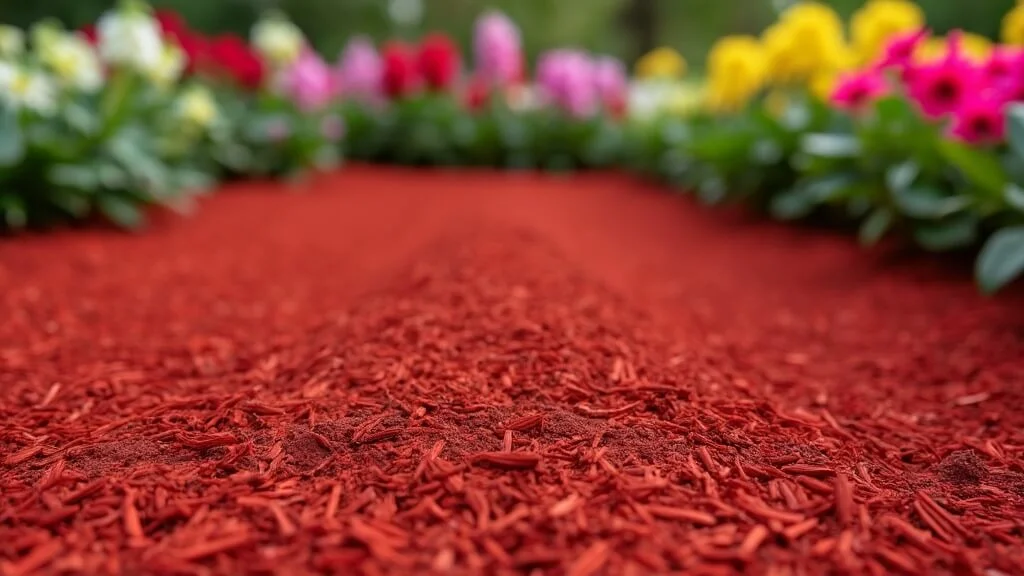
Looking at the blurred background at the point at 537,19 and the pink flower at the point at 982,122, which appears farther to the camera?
the blurred background at the point at 537,19

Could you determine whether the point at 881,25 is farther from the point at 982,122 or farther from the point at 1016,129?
the point at 1016,129

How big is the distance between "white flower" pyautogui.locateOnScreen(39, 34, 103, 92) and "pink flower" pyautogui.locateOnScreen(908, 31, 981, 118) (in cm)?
428

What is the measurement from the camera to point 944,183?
134 inches

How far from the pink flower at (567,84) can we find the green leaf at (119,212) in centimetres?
537

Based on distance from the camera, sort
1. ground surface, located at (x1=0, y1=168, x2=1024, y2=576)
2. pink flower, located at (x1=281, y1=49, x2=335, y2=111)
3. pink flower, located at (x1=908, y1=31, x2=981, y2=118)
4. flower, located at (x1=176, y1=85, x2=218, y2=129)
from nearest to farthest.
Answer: ground surface, located at (x1=0, y1=168, x2=1024, y2=576)
pink flower, located at (x1=908, y1=31, x2=981, y2=118)
flower, located at (x1=176, y1=85, x2=218, y2=129)
pink flower, located at (x1=281, y1=49, x2=335, y2=111)

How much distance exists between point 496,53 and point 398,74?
3.60 ft

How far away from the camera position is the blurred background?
2044cm

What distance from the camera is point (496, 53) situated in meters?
8.62

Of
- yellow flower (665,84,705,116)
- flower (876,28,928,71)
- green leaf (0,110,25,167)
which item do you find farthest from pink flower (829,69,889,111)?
green leaf (0,110,25,167)

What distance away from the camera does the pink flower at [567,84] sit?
8742 millimetres

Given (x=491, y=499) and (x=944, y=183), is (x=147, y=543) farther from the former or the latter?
(x=944, y=183)

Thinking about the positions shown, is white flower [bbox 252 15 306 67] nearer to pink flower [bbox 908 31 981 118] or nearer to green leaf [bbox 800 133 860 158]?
green leaf [bbox 800 133 860 158]

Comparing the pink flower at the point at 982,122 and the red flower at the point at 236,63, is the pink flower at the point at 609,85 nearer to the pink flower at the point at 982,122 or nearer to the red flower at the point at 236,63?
the red flower at the point at 236,63

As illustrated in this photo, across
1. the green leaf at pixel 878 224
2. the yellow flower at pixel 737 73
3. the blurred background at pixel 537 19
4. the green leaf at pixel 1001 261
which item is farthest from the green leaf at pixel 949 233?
the blurred background at pixel 537 19
